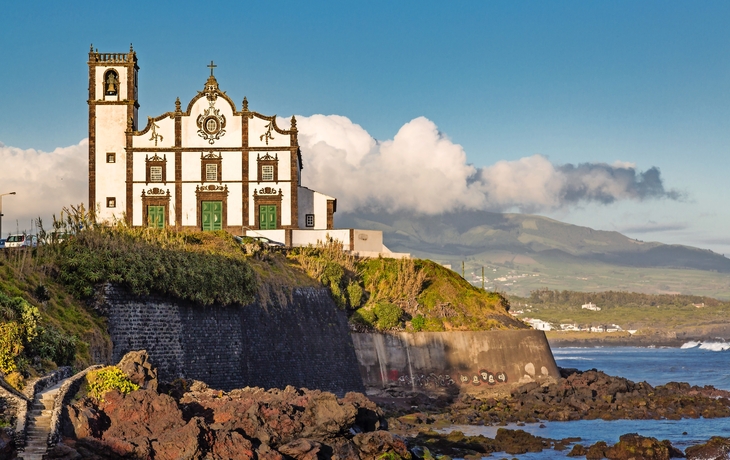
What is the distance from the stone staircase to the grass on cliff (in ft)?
105

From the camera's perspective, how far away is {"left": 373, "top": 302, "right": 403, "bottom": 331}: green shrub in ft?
198

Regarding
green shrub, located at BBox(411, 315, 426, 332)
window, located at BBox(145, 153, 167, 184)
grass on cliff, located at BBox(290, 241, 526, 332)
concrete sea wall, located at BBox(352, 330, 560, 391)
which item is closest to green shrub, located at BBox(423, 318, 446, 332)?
grass on cliff, located at BBox(290, 241, 526, 332)

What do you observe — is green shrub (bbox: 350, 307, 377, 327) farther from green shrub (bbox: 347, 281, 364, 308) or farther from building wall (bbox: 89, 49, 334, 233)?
building wall (bbox: 89, 49, 334, 233)

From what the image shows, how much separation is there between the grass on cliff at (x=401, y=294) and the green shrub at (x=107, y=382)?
92.2 ft

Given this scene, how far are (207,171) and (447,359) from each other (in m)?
23.1

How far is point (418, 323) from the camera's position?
61.6m

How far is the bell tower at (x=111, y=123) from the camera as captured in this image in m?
70.4

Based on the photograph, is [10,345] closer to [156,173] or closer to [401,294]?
[401,294]

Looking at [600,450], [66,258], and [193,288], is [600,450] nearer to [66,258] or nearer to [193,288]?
[193,288]

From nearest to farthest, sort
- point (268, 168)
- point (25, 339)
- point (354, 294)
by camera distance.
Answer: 1. point (25, 339)
2. point (354, 294)
3. point (268, 168)

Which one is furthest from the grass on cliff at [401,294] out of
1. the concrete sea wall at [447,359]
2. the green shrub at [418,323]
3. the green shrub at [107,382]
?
the green shrub at [107,382]

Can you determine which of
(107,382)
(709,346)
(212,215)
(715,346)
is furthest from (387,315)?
(709,346)

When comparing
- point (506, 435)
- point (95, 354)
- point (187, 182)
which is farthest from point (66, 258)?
point (187, 182)

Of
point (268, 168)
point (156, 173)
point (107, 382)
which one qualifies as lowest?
point (107, 382)
